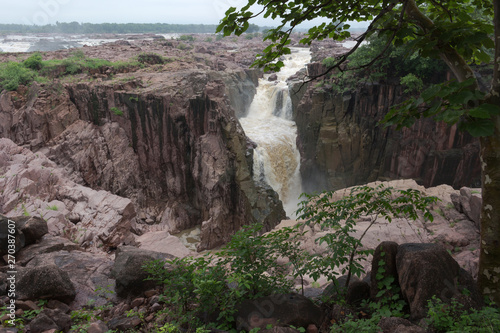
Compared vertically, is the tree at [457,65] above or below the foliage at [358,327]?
above

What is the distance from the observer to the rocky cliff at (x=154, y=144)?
17.5 meters

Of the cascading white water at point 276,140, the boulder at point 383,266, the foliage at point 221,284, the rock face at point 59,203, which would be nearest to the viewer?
the foliage at point 221,284

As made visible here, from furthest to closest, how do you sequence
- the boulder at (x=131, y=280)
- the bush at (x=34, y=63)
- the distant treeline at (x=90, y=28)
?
the distant treeline at (x=90, y=28)
the bush at (x=34, y=63)
the boulder at (x=131, y=280)

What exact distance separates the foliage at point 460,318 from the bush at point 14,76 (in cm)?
2399

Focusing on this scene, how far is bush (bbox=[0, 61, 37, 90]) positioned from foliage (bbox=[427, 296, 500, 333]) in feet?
78.7

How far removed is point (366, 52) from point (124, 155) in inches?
744

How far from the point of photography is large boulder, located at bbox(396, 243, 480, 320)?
3721 millimetres

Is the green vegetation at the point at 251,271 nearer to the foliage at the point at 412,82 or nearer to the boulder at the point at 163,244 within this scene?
the boulder at the point at 163,244

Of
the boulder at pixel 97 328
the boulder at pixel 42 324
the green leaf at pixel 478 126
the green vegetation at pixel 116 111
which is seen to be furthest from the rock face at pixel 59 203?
the green leaf at pixel 478 126

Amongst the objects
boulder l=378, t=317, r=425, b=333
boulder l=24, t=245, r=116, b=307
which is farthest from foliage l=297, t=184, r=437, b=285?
boulder l=24, t=245, r=116, b=307

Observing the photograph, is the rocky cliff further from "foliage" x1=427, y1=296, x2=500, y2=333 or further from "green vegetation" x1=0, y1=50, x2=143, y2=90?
"foliage" x1=427, y1=296, x2=500, y2=333

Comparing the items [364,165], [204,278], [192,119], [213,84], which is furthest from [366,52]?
[204,278]

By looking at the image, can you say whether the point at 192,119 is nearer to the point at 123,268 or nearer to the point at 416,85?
the point at 123,268

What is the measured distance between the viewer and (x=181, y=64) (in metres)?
23.8
